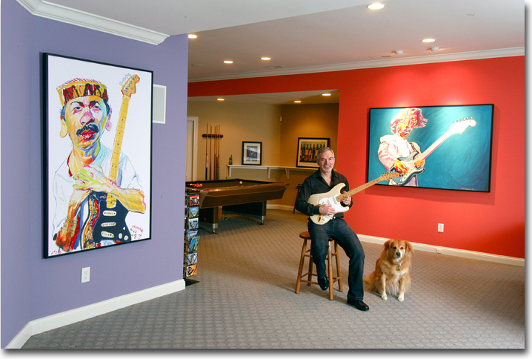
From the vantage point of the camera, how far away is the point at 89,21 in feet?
9.50

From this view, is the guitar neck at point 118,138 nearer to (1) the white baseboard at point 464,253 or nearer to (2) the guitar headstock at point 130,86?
(2) the guitar headstock at point 130,86

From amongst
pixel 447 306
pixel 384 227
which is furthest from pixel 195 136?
pixel 447 306

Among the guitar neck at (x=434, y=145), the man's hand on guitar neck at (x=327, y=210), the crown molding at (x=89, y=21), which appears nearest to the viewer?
the crown molding at (x=89, y=21)

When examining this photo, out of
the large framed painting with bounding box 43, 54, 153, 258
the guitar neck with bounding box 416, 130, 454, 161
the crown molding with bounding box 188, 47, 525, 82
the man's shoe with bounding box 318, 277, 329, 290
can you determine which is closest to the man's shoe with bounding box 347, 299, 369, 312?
the man's shoe with bounding box 318, 277, 329, 290

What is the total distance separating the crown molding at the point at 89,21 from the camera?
2.64 metres

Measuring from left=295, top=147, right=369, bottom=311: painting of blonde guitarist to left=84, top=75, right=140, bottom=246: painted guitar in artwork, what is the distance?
1499mm

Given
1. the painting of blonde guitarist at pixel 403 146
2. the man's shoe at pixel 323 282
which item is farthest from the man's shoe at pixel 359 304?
the painting of blonde guitarist at pixel 403 146

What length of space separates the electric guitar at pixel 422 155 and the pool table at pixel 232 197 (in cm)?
207

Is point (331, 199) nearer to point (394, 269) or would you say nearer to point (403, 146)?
point (394, 269)

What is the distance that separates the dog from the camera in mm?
3604

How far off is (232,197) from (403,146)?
251cm

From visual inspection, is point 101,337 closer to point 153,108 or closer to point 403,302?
point 153,108

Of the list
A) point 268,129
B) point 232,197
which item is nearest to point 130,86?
point 232,197

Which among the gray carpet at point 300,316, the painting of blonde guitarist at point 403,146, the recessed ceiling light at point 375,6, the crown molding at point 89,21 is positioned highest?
the recessed ceiling light at point 375,6
